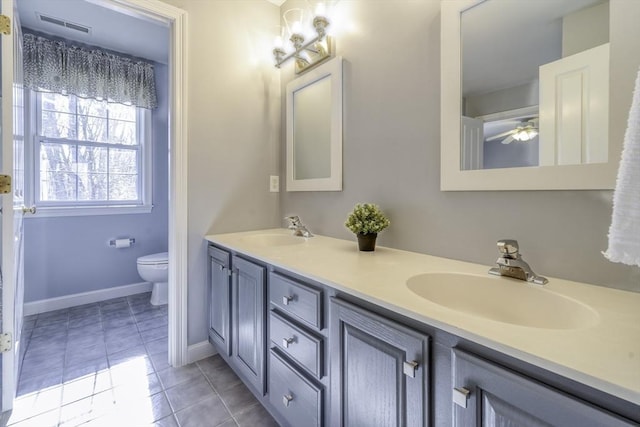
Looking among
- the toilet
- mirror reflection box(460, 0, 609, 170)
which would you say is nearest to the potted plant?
mirror reflection box(460, 0, 609, 170)

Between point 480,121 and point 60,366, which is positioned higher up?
point 480,121

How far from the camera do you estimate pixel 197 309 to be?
5.95 ft

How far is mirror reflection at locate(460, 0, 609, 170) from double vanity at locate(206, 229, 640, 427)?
1.40 feet

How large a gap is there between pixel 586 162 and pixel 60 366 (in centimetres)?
273

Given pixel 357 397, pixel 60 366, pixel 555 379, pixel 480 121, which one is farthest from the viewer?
pixel 60 366

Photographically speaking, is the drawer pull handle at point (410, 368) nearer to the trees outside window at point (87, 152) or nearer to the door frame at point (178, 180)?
the door frame at point (178, 180)

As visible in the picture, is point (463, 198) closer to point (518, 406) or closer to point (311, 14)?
point (518, 406)

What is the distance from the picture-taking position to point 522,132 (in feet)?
3.17

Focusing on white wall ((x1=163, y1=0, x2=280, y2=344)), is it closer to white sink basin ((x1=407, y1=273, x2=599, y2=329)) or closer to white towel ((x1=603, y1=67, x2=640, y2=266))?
white sink basin ((x1=407, y1=273, x2=599, y2=329))

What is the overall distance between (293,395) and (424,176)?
104 cm

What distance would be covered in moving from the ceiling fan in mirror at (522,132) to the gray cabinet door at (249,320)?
42.0 inches

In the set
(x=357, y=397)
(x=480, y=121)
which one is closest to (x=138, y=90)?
(x=480, y=121)

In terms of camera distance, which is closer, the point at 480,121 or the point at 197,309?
the point at 480,121

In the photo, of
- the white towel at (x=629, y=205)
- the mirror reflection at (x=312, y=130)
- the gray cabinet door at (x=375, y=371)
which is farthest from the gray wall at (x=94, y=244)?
the white towel at (x=629, y=205)
